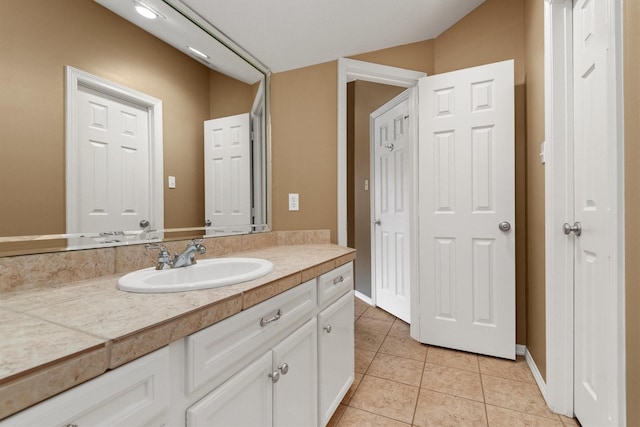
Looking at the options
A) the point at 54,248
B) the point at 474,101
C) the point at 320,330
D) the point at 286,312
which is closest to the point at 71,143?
the point at 54,248

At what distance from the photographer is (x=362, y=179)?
3301 mm

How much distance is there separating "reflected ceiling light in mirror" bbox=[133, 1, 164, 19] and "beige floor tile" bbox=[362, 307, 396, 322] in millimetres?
2653

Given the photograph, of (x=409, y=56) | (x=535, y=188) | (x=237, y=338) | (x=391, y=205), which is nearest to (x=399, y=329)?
(x=391, y=205)

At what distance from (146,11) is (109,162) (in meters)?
0.67

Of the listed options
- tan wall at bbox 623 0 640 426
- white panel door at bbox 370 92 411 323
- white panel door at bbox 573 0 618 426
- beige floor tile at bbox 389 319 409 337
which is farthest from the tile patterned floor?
tan wall at bbox 623 0 640 426

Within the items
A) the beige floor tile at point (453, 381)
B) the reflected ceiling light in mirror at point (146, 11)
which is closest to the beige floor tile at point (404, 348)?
the beige floor tile at point (453, 381)

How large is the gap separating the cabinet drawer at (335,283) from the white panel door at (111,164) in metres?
0.78

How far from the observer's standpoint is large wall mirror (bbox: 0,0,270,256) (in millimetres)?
861

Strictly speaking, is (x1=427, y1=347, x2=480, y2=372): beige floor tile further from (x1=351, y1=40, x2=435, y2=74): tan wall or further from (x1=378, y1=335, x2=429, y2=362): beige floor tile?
(x1=351, y1=40, x2=435, y2=74): tan wall

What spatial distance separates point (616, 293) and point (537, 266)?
944 mm

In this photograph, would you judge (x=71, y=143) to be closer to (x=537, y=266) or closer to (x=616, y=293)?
(x=616, y=293)

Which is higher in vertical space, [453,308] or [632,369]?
[632,369]

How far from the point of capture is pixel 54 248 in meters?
0.93

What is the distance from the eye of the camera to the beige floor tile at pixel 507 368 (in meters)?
1.74
